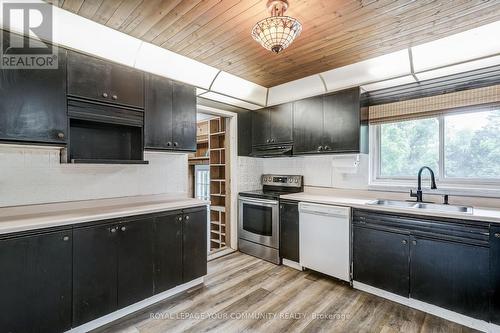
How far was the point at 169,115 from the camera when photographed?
266 centimetres

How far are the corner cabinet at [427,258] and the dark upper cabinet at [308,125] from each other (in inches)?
43.0

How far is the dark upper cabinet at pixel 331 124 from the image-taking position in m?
2.88

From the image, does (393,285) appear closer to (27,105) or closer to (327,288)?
(327,288)

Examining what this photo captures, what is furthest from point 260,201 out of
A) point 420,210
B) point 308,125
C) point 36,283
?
point 36,283

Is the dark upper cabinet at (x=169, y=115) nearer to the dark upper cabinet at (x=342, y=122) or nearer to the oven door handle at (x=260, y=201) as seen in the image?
the oven door handle at (x=260, y=201)

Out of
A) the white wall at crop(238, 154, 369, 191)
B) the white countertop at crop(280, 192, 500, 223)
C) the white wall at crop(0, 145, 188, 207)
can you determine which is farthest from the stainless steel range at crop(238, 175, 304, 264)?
the white wall at crop(0, 145, 188, 207)

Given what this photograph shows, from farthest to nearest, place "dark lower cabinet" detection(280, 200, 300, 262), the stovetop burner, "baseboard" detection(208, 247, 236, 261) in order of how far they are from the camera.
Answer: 1. the stovetop burner
2. "baseboard" detection(208, 247, 236, 261)
3. "dark lower cabinet" detection(280, 200, 300, 262)

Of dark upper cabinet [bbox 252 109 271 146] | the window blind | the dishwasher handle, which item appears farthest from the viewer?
dark upper cabinet [bbox 252 109 271 146]

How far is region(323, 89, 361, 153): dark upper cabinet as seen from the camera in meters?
2.87

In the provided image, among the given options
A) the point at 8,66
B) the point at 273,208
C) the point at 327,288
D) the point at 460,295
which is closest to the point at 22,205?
the point at 8,66

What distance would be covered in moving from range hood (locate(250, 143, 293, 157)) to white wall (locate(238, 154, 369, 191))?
0.22m

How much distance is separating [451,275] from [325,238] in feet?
3.72

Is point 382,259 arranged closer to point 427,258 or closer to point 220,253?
point 427,258

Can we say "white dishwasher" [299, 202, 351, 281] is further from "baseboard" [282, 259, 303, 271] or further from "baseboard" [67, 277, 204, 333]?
"baseboard" [67, 277, 204, 333]
